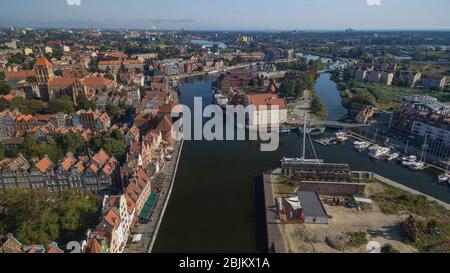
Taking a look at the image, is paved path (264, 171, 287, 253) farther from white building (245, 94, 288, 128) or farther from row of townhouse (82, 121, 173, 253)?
white building (245, 94, 288, 128)

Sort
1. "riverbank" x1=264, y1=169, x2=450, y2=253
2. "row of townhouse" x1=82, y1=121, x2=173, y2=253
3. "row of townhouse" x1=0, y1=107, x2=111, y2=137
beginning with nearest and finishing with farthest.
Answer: "row of townhouse" x1=82, y1=121, x2=173, y2=253
"riverbank" x1=264, y1=169, x2=450, y2=253
"row of townhouse" x1=0, y1=107, x2=111, y2=137

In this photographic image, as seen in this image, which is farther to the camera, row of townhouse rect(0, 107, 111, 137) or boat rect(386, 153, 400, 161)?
row of townhouse rect(0, 107, 111, 137)

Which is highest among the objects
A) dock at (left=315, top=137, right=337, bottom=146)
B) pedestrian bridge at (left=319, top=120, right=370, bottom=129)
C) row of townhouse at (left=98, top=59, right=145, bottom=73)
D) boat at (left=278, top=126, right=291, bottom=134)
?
row of townhouse at (left=98, top=59, right=145, bottom=73)

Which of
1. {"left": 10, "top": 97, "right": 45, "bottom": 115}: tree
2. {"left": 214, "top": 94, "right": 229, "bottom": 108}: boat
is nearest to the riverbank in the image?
{"left": 214, "top": 94, "right": 229, "bottom": 108}: boat

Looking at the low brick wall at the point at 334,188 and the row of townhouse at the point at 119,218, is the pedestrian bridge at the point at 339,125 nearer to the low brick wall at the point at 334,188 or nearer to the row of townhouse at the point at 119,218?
the low brick wall at the point at 334,188

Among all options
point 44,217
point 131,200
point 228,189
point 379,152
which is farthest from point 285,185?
point 44,217

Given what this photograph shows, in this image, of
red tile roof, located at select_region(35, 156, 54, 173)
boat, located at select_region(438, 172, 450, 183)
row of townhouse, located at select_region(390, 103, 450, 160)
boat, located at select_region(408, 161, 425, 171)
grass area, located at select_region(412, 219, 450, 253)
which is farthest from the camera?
row of townhouse, located at select_region(390, 103, 450, 160)

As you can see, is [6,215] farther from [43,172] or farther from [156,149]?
[156,149]
